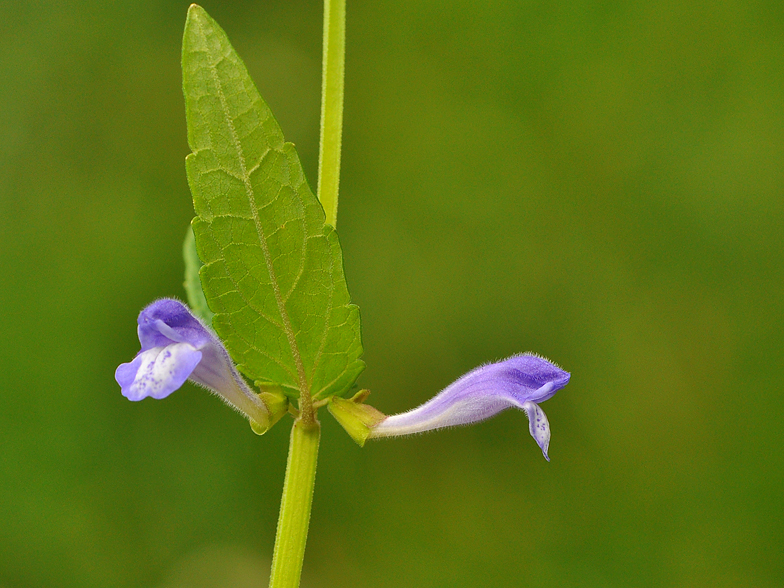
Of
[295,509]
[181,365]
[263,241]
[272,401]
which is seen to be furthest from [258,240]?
[295,509]

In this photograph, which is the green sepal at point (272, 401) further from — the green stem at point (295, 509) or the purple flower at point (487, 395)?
the purple flower at point (487, 395)

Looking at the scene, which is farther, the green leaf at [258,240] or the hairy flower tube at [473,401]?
the hairy flower tube at [473,401]

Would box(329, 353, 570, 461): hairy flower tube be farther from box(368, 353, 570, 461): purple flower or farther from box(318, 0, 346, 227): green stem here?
box(318, 0, 346, 227): green stem

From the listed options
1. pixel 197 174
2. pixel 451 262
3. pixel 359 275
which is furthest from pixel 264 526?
pixel 197 174

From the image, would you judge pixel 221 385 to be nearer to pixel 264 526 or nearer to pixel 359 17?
pixel 264 526

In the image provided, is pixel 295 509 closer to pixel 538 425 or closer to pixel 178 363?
pixel 178 363

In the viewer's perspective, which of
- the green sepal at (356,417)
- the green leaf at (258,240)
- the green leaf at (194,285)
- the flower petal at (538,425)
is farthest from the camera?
the green leaf at (194,285)

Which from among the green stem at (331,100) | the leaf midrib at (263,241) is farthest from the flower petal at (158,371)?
the green stem at (331,100)
